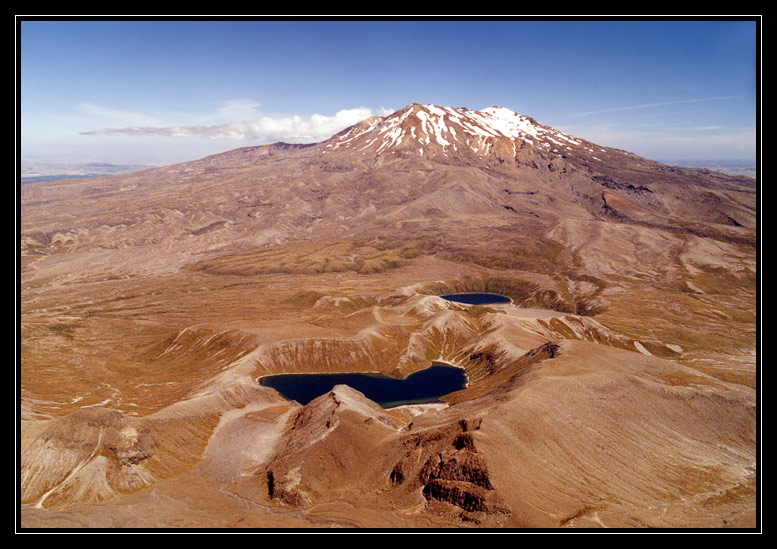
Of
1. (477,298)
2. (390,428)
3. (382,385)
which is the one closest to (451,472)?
(390,428)

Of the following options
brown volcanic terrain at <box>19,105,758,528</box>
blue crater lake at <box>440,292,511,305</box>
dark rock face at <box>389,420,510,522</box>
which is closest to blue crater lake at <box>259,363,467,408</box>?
brown volcanic terrain at <box>19,105,758,528</box>

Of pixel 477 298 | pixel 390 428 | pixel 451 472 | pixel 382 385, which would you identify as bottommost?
pixel 382 385

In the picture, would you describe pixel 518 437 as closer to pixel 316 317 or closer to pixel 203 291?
pixel 316 317

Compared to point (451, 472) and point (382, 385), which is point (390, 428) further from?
point (382, 385)

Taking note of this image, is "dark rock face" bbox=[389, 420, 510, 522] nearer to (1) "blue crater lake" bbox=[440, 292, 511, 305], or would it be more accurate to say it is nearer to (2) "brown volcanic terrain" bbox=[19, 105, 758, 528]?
(2) "brown volcanic terrain" bbox=[19, 105, 758, 528]

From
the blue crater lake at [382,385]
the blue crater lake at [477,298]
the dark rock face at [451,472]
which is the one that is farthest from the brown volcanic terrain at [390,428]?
the blue crater lake at [477,298]
